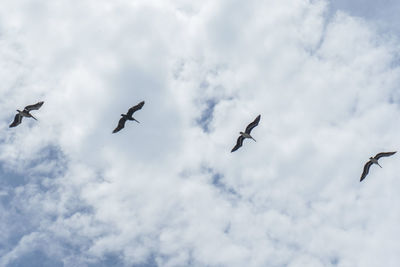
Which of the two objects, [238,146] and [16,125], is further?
[238,146]

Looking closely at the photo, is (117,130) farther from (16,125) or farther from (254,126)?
(254,126)

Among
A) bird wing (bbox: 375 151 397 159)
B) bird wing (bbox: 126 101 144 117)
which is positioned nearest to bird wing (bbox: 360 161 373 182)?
bird wing (bbox: 375 151 397 159)

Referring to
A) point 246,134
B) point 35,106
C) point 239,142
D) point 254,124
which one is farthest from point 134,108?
point 254,124

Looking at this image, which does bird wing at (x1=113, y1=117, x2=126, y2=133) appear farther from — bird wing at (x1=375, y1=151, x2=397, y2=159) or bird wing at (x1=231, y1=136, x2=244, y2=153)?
bird wing at (x1=375, y1=151, x2=397, y2=159)

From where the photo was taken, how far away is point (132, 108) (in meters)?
60.0

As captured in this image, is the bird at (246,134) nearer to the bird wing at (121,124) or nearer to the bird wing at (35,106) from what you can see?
the bird wing at (121,124)

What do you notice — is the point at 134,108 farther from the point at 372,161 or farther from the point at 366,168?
the point at 372,161

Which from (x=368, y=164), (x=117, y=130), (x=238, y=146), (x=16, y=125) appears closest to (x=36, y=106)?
(x=16, y=125)

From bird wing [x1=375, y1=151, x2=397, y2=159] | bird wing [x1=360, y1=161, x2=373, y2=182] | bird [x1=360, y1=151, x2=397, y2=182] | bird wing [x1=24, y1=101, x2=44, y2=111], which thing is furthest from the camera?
bird wing [x1=360, y1=161, x2=373, y2=182]

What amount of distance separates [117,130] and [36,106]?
11.6 m

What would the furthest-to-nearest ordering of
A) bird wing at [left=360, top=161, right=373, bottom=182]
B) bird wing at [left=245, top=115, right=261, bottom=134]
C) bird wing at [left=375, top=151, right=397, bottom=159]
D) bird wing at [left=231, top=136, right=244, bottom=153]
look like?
bird wing at [left=231, top=136, right=244, bottom=153] → bird wing at [left=360, top=161, right=373, bottom=182] → bird wing at [left=245, top=115, right=261, bottom=134] → bird wing at [left=375, top=151, right=397, bottom=159]

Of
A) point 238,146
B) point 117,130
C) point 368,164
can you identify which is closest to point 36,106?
point 117,130

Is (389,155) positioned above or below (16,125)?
above

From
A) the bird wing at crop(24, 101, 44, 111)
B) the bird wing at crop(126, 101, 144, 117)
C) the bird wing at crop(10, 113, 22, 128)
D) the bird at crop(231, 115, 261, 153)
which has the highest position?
the bird at crop(231, 115, 261, 153)
